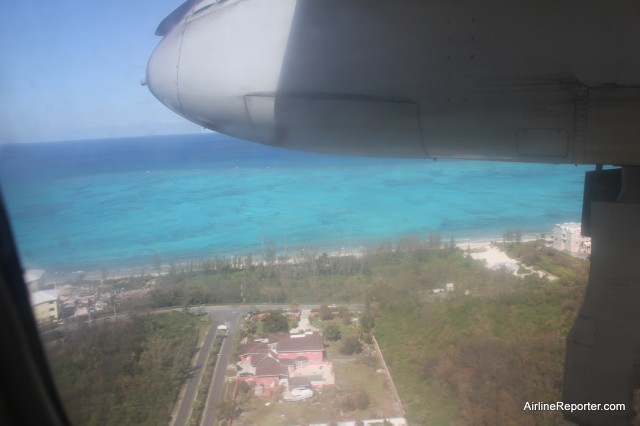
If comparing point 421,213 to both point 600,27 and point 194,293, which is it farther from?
point 600,27

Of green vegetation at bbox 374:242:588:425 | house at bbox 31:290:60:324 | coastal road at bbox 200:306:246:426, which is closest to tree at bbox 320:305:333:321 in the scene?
green vegetation at bbox 374:242:588:425

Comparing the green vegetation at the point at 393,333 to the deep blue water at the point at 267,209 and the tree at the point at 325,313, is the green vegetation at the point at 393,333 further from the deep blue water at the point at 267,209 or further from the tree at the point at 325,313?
the deep blue water at the point at 267,209

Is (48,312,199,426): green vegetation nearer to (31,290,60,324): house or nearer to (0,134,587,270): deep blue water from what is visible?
(31,290,60,324): house

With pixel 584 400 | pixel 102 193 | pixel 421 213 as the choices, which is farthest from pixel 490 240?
pixel 102 193

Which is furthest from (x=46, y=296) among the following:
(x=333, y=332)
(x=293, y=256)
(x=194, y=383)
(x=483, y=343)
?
(x=483, y=343)

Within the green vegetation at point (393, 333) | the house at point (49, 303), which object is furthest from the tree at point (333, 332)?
the house at point (49, 303)

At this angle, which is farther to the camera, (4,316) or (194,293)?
(194,293)

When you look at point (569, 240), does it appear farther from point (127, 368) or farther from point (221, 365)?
point (127, 368)
